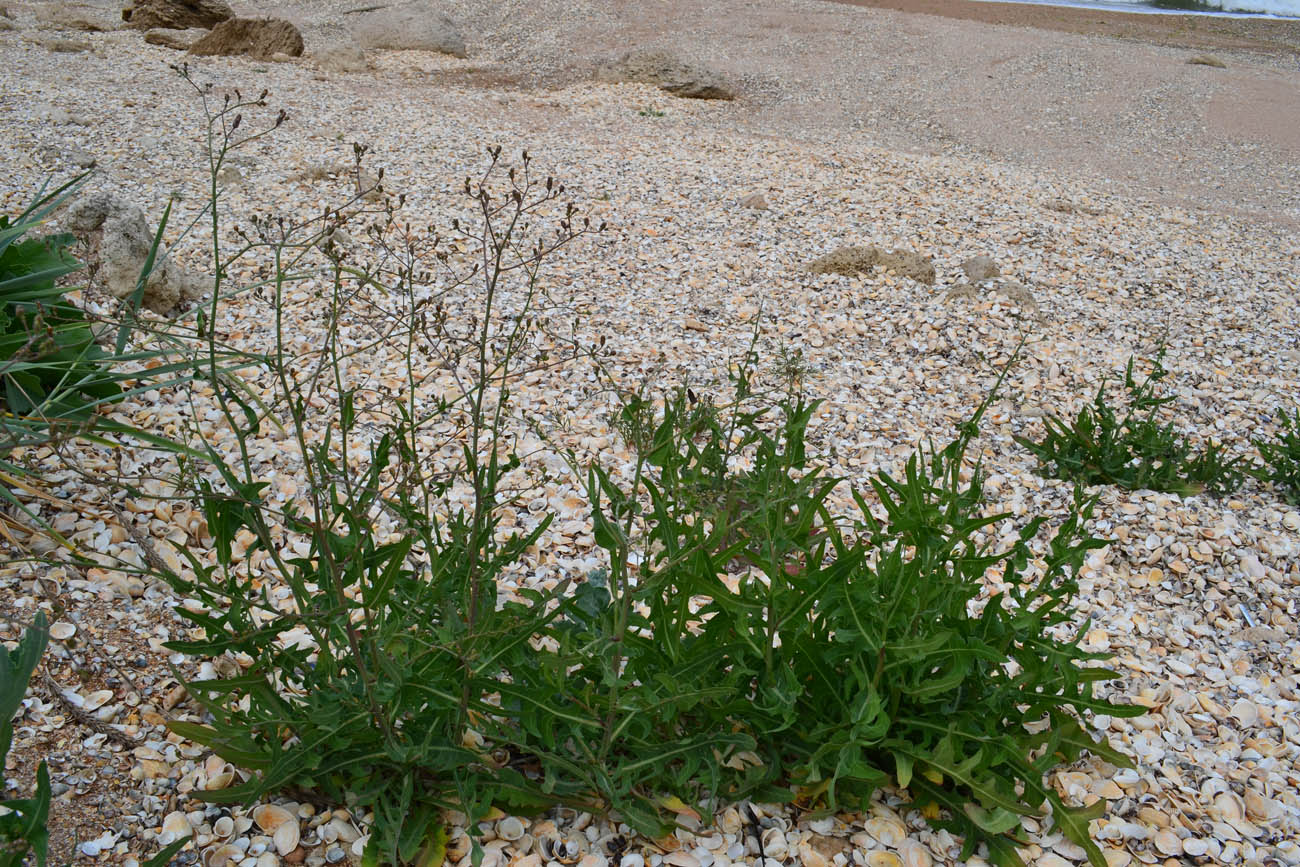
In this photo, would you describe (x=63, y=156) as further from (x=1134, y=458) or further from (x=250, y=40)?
(x=1134, y=458)

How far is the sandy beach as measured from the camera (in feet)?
7.68

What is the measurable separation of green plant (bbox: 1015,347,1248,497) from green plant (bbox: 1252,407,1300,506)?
0.29 ft

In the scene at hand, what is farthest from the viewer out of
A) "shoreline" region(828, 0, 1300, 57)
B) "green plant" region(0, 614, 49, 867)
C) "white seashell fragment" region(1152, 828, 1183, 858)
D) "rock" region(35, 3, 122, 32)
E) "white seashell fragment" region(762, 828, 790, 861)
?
"shoreline" region(828, 0, 1300, 57)

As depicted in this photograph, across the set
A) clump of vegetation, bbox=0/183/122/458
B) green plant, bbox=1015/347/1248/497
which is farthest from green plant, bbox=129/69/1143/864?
green plant, bbox=1015/347/1248/497

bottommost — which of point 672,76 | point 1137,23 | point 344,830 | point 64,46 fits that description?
point 344,830

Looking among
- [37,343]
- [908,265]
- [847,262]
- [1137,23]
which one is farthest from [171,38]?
[1137,23]

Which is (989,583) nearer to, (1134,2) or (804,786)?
(804,786)

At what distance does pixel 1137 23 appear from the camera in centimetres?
2002

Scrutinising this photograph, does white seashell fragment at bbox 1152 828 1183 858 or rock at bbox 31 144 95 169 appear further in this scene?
rock at bbox 31 144 95 169

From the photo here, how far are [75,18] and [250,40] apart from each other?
282 cm

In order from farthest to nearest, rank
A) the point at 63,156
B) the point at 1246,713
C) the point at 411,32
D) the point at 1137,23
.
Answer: the point at 1137,23 < the point at 411,32 < the point at 63,156 < the point at 1246,713

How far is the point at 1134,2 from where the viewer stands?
2355 centimetres

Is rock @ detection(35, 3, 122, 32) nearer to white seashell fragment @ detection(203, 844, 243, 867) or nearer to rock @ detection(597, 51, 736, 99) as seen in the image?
rock @ detection(597, 51, 736, 99)

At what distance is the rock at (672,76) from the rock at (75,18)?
235 inches
